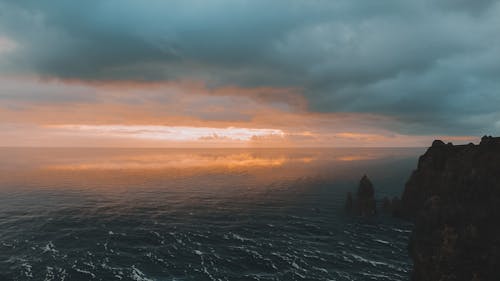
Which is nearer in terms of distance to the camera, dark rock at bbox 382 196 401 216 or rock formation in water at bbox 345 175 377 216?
rock formation in water at bbox 345 175 377 216

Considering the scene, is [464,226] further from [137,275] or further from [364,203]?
[137,275]

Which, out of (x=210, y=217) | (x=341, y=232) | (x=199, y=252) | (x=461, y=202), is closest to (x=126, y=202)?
(x=210, y=217)

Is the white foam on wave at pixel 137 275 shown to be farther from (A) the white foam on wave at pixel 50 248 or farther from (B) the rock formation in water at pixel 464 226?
(B) the rock formation in water at pixel 464 226

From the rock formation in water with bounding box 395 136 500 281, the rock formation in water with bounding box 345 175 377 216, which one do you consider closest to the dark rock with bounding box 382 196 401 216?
the rock formation in water with bounding box 345 175 377 216

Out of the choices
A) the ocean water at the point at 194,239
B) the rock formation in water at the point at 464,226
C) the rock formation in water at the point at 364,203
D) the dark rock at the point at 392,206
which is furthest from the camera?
the dark rock at the point at 392,206

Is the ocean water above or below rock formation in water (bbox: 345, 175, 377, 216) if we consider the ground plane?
below

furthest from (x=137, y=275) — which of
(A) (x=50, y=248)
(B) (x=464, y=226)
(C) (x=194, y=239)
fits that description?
(B) (x=464, y=226)

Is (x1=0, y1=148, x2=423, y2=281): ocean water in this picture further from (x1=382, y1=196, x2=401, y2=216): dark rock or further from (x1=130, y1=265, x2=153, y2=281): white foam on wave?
(x1=382, y1=196, x2=401, y2=216): dark rock

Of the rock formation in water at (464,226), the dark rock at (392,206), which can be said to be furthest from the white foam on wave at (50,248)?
the dark rock at (392,206)

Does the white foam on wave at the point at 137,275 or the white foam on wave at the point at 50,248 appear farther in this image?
the white foam on wave at the point at 50,248

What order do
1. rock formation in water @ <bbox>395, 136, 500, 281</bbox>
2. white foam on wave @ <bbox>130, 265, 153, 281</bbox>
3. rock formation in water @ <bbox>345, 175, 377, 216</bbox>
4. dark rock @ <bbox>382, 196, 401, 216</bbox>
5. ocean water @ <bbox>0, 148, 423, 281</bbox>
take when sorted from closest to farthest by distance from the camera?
rock formation in water @ <bbox>395, 136, 500, 281</bbox>, white foam on wave @ <bbox>130, 265, 153, 281</bbox>, ocean water @ <bbox>0, 148, 423, 281</bbox>, rock formation in water @ <bbox>345, 175, 377, 216</bbox>, dark rock @ <bbox>382, 196, 401, 216</bbox>
